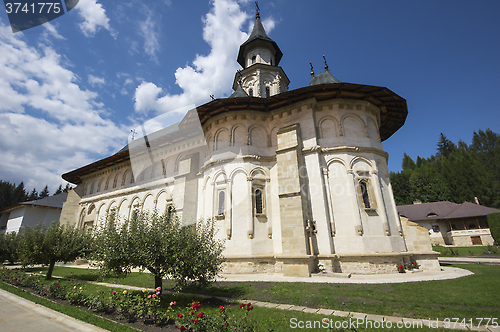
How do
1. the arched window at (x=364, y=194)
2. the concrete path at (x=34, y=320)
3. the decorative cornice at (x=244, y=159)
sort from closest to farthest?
the concrete path at (x=34, y=320)
the arched window at (x=364, y=194)
the decorative cornice at (x=244, y=159)

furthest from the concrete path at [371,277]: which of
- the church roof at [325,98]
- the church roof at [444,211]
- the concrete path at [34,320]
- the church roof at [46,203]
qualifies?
the church roof at [46,203]

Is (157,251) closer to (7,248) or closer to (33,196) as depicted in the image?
(7,248)

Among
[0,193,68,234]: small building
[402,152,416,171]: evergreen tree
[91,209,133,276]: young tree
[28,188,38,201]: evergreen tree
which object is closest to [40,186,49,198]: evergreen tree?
[28,188,38,201]: evergreen tree

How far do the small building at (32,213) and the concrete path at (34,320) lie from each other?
104ft

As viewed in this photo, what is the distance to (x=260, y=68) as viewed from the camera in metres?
23.2

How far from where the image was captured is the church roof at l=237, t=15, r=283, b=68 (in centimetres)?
2409

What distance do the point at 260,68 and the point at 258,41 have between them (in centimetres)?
328

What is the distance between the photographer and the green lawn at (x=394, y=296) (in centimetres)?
506

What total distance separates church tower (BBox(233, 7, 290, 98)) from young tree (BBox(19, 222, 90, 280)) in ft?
56.1

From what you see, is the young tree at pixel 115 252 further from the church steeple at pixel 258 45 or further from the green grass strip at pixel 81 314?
the church steeple at pixel 258 45

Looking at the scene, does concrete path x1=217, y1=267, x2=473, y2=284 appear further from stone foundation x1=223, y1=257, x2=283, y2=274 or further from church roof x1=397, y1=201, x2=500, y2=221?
church roof x1=397, y1=201, x2=500, y2=221

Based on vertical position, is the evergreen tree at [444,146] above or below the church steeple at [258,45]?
above

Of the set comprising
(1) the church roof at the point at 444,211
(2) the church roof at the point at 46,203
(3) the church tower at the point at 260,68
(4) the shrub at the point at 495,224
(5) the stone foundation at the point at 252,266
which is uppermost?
(3) the church tower at the point at 260,68

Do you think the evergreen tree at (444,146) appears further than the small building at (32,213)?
Yes
